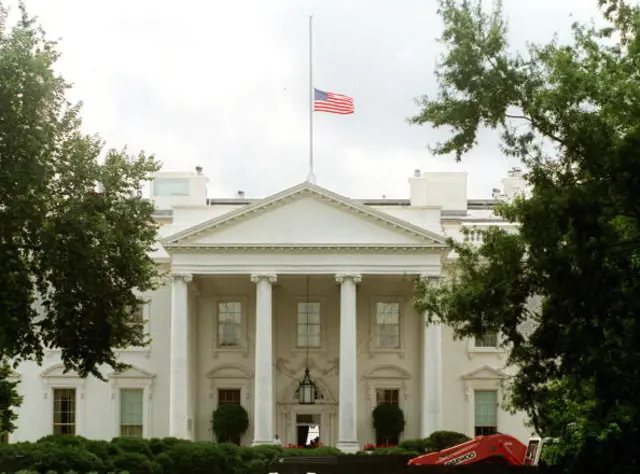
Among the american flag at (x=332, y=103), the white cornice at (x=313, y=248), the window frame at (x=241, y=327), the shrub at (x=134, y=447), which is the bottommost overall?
the shrub at (x=134, y=447)

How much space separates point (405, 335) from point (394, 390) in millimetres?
2396

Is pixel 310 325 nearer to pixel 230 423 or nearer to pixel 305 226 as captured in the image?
pixel 230 423

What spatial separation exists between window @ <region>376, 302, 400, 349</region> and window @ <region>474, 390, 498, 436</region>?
4.20 metres

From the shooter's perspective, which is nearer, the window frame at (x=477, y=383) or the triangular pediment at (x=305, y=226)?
the triangular pediment at (x=305, y=226)

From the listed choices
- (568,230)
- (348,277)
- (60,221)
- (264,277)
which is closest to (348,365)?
(348,277)

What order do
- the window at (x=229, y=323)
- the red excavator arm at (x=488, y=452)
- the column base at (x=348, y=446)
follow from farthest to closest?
the window at (x=229, y=323) → the column base at (x=348, y=446) → the red excavator arm at (x=488, y=452)

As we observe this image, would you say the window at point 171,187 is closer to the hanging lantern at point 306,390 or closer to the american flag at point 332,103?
the american flag at point 332,103

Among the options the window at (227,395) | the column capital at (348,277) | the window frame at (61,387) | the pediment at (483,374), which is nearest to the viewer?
the column capital at (348,277)

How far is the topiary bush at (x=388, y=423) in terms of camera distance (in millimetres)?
57250

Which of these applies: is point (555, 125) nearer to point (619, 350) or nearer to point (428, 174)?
point (619, 350)

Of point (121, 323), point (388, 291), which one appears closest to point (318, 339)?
point (388, 291)

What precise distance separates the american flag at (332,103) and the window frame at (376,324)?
8.79 meters

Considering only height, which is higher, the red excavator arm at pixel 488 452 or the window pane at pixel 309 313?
the window pane at pixel 309 313

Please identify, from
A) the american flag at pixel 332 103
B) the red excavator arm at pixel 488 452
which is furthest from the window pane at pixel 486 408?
the red excavator arm at pixel 488 452
